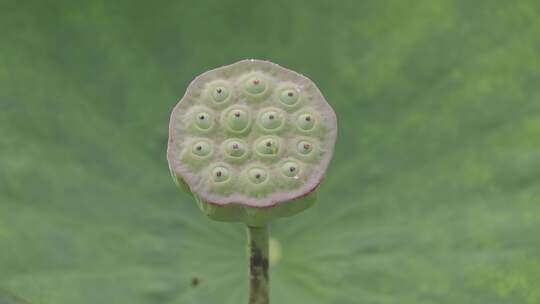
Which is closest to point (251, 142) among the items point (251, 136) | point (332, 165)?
point (251, 136)

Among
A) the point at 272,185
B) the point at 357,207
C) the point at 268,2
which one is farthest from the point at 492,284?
the point at 268,2

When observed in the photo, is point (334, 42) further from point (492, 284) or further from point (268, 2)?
point (492, 284)

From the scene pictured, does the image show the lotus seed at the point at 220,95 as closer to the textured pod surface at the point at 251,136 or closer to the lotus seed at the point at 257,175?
the textured pod surface at the point at 251,136

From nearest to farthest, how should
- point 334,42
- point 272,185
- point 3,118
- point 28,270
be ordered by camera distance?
1. point 272,185
2. point 28,270
3. point 3,118
4. point 334,42

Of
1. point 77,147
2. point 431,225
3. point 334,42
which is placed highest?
point 334,42

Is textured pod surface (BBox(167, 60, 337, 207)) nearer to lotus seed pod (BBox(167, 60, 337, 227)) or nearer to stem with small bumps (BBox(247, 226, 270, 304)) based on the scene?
lotus seed pod (BBox(167, 60, 337, 227))

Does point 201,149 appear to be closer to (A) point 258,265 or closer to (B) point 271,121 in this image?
(B) point 271,121

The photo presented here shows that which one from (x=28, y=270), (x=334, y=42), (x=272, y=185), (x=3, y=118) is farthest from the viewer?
(x=334, y=42)

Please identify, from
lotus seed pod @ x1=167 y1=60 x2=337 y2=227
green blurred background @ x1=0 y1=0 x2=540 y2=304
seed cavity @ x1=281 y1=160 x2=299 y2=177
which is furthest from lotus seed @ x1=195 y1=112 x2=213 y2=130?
green blurred background @ x1=0 y1=0 x2=540 y2=304
